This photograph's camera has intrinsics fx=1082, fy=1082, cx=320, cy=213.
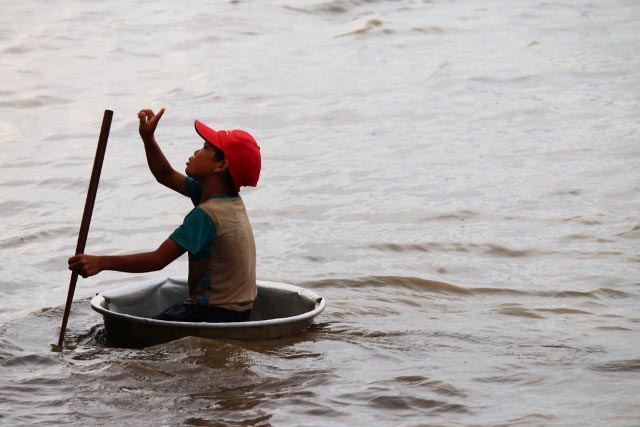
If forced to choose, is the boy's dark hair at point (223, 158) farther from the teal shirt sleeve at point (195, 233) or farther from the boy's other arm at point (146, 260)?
the boy's other arm at point (146, 260)

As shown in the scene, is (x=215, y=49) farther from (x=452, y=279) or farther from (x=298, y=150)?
(x=452, y=279)

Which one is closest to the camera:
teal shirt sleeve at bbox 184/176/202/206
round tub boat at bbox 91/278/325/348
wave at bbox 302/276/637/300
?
round tub boat at bbox 91/278/325/348

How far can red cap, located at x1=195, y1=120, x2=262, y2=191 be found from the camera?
449 centimetres

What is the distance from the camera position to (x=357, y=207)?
7605 millimetres

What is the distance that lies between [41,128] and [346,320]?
551 centimetres

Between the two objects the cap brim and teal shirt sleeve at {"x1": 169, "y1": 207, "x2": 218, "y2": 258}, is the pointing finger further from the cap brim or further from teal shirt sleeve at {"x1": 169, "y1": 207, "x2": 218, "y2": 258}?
teal shirt sleeve at {"x1": 169, "y1": 207, "x2": 218, "y2": 258}

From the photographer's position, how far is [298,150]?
367 inches

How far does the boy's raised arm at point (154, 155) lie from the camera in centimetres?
466

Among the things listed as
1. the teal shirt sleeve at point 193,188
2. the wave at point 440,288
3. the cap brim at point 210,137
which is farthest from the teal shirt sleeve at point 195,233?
the wave at point 440,288

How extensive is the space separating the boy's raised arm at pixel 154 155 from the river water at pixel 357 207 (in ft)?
2.56

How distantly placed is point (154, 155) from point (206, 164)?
396mm

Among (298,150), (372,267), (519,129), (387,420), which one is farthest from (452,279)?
(519,129)

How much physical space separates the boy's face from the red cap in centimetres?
4

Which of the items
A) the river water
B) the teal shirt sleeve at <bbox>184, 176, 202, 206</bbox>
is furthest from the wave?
the teal shirt sleeve at <bbox>184, 176, 202, 206</bbox>
